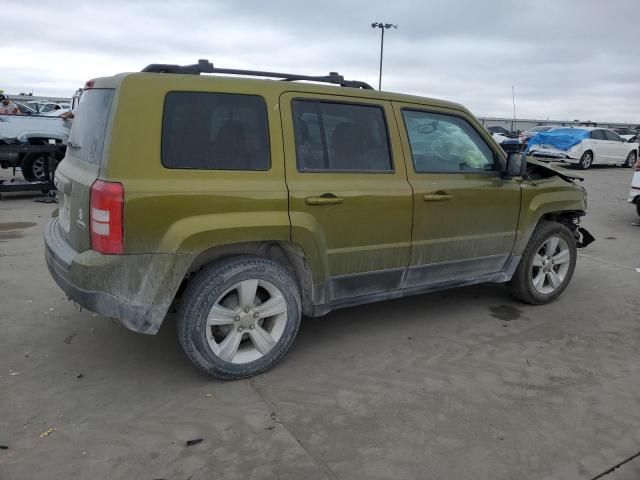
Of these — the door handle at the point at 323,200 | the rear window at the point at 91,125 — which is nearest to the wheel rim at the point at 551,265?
the door handle at the point at 323,200

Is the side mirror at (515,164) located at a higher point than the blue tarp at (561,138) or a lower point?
lower

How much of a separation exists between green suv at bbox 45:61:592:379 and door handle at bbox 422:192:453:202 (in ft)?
0.03

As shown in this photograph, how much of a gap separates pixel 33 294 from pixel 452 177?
12.7 ft

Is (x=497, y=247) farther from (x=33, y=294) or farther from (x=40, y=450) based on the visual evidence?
(x=33, y=294)

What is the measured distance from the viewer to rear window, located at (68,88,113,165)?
3004mm

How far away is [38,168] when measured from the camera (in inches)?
427

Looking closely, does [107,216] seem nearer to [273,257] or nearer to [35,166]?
[273,257]

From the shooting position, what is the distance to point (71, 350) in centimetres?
372

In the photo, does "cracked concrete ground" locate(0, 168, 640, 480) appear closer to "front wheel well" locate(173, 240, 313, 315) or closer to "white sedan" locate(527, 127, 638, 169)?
"front wheel well" locate(173, 240, 313, 315)

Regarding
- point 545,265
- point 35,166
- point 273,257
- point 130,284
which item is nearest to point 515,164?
point 545,265

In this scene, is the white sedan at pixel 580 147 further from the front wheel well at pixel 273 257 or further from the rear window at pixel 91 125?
the rear window at pixel 91 125

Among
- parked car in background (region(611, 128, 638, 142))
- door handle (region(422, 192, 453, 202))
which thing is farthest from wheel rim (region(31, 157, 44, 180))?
parked car in background (region(611, 128, 638, 142))

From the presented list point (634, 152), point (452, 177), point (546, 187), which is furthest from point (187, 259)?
point (634, 152)

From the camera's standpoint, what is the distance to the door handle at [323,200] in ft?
11.0
